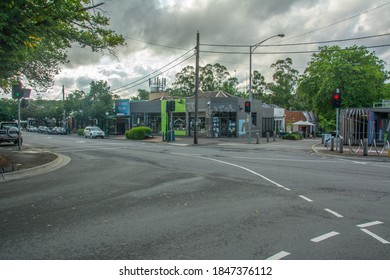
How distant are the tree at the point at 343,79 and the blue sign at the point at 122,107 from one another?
2465cm

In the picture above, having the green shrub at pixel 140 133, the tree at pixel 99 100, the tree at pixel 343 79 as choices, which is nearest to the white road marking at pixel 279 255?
the tree at pixel 343 79

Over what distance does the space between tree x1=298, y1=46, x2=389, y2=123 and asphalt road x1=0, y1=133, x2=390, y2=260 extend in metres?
22.4

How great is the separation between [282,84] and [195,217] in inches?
2953

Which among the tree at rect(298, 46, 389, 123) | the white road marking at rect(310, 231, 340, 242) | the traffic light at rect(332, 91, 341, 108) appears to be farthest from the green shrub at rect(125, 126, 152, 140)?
the white road marking at rect(310, 231, 340, 242)

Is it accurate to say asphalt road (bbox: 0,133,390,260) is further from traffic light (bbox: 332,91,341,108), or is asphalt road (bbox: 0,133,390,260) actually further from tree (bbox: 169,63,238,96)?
tree (bbox: 169,63,238,96)

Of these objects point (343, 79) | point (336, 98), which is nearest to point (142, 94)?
point (343, 79)

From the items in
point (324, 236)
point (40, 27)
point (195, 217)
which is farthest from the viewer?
point (40, 27)

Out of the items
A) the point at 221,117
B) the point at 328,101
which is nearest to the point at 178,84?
the point at 221,117

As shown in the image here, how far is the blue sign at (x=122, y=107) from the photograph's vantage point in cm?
4821

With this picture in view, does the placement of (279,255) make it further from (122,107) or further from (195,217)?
(122,107)

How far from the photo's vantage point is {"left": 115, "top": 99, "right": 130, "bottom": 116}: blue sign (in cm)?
4821

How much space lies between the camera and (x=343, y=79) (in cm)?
3069

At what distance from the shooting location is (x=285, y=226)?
5.55m

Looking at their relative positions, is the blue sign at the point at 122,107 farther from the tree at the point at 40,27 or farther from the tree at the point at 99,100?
the tree at the point at 40,27
